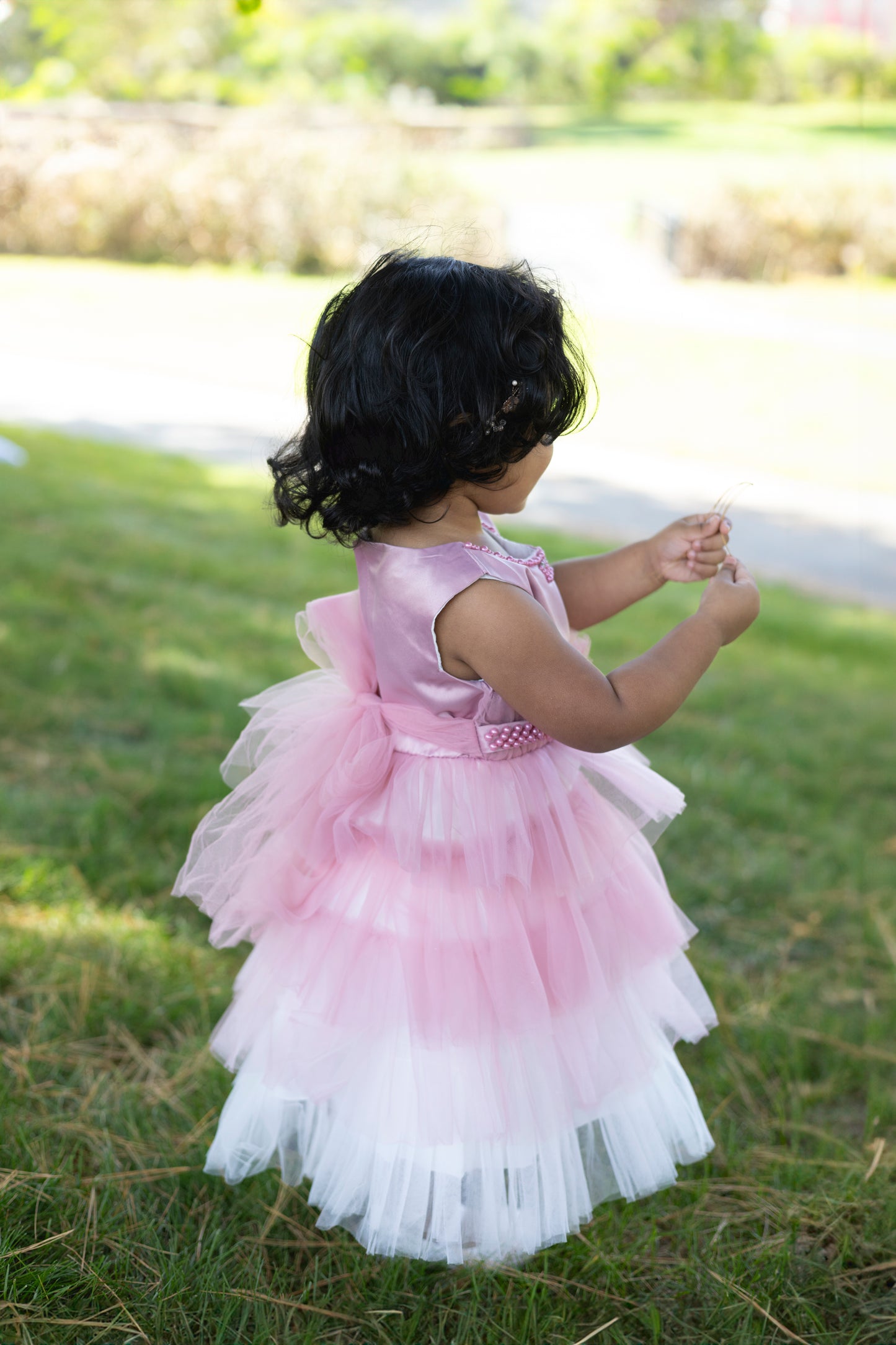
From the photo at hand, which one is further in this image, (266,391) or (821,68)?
(821,68)

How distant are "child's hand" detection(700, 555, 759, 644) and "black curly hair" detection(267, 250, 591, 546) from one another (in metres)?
0.28

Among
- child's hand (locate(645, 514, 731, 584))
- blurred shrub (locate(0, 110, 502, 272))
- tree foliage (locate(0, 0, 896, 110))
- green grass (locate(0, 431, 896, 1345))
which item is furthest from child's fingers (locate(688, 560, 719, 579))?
tree foliage (locate(0, 0, 896, 110))

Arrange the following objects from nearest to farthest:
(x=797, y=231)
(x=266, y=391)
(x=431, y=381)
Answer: (x=431, y=381) → (x=266, y=391) → (x=797, y=231)

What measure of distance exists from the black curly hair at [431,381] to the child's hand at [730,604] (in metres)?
0.28

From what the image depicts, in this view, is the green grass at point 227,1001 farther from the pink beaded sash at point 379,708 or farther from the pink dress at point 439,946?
the pink beaded sash at point 379,708

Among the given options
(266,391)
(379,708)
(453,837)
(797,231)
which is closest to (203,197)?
(266,391)

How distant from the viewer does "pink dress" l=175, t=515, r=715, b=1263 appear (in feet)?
5.01

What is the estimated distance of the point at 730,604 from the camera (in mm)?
1561

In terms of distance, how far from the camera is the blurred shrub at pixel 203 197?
12.8 meters

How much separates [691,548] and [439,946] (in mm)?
637

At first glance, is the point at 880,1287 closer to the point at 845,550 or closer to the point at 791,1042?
the point at 791,1042

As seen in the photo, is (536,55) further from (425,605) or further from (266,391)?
(425,605)

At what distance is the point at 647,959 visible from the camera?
167cm

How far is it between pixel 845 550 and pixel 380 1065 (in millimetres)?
5163
